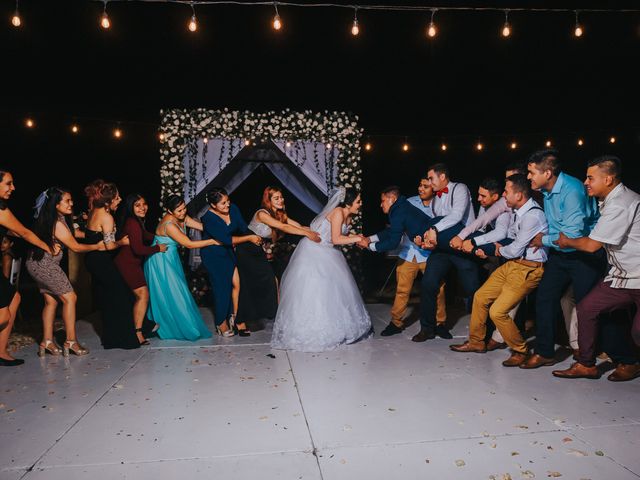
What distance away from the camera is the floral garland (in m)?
7.51

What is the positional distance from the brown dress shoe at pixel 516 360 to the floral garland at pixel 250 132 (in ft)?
13.5

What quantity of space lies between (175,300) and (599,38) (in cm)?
787

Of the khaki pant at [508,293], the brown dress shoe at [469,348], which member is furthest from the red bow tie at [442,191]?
the brown dress shoe at [469,348]

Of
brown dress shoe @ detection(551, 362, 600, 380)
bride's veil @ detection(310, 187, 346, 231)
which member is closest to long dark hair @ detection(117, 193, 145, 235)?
bride's veil @ detection(310, 187, 346, 231)

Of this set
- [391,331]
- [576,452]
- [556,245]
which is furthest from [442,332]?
[576,452]

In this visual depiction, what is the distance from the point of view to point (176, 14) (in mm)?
7098

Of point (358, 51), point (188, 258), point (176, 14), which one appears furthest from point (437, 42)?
point (188, 258)

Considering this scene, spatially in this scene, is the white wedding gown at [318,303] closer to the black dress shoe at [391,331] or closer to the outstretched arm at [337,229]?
the outstretched arm at [337,229]

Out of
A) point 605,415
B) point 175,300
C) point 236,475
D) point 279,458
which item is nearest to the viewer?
point 236,475

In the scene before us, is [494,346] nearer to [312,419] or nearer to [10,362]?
[312,419]

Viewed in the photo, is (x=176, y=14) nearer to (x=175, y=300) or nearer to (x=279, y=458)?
(x=175, y=300)

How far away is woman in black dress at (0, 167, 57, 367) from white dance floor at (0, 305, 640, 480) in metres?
0.21

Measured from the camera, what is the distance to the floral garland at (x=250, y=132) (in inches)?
296

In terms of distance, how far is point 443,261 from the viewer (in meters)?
5.11
